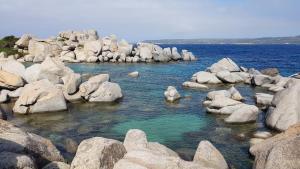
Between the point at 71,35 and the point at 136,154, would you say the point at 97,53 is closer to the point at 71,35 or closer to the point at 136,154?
the point at 71,35

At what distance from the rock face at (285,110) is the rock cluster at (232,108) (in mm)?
1538

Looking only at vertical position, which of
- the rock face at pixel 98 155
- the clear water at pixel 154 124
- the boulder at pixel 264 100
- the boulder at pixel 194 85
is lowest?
the clear water at pixel 154 124

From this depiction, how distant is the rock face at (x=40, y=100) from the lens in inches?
1278

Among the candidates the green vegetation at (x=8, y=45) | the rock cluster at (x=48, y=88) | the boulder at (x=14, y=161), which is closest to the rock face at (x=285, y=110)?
the rock cluster at (x=48, y=88)

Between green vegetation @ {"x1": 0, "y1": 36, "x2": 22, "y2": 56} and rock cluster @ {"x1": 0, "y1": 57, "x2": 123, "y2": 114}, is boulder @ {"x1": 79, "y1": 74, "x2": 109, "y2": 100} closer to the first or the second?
rock cluster @ {"x1": 0, "y1": 57, "x2": 123, "y2": 114}

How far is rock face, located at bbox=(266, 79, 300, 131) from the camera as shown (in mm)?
26328

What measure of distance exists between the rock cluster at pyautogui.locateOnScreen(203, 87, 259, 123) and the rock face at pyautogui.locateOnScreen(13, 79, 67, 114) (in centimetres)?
1420

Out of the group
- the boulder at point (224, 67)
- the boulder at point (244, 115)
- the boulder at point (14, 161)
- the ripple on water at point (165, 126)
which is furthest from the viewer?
the boulder at point (224, 67)

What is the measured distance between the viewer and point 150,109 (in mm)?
35062

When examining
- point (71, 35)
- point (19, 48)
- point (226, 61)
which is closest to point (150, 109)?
point (226, 61)

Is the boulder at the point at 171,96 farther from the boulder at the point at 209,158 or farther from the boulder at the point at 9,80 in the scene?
the boulder at the point at 209,158

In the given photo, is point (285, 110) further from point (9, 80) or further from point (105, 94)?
point (9, 80)

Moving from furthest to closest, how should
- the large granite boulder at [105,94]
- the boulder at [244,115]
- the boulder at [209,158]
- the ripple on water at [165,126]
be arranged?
the large granite boulder at [105,94], the boulder at [244,115], the ripple on water at [165,126], the boulder at [209,158]

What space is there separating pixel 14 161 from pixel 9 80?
83.8ft
